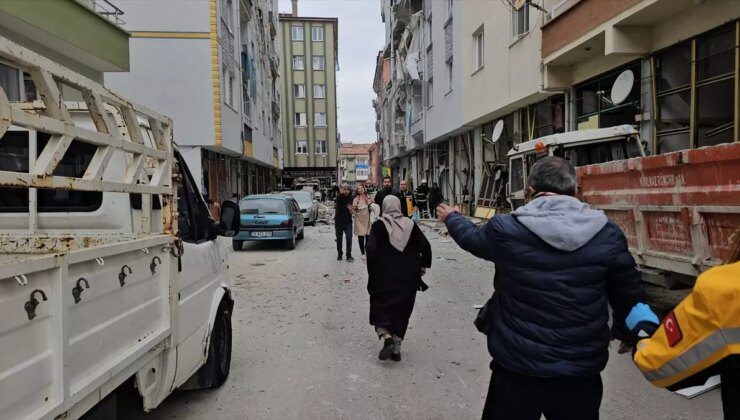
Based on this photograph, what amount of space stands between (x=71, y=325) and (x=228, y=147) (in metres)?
19.1

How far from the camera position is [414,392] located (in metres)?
4.05

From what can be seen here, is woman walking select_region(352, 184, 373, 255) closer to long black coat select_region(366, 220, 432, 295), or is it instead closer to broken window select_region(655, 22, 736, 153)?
long black coat select_region(366, 220, 432, 295)

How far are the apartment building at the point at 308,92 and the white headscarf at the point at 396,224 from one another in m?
49.3

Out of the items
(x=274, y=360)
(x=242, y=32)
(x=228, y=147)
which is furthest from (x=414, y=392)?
(x=242, y=32)

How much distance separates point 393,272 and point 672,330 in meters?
3.35

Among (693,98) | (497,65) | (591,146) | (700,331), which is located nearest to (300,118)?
(497,65)

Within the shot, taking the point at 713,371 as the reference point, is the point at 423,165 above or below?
above

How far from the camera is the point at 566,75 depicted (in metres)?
13.3

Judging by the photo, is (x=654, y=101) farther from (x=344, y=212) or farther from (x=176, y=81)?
(x=176, y=81)

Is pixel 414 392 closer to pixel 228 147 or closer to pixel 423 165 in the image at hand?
pixel 228 147

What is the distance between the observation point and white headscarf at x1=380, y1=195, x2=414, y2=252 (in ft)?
15.8

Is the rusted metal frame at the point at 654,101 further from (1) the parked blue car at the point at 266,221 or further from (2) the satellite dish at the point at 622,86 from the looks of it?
(1) the parked blue car at the point at 266,221

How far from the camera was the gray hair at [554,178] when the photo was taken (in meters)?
2.19

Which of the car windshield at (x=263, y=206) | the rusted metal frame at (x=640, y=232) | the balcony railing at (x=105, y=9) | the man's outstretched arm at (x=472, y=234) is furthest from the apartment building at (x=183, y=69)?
the man's outstretched arm at (x=472, y=234)
